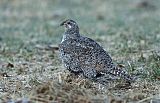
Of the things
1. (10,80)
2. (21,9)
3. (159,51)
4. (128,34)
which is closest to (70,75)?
(10,80)

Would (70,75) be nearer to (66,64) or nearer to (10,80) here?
(66,64)

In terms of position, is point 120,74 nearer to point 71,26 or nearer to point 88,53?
point 88,53

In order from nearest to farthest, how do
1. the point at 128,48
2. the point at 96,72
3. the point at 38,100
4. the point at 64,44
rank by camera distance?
the point at 38,100 < the point at 96,72 < the point at 64,44 < the point at 128,48

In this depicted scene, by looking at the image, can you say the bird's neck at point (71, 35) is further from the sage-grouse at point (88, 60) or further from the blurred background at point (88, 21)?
the blurred background at point (88, 21)

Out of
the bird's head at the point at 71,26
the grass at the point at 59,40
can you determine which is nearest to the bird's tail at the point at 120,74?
the grass at the point at 59,40

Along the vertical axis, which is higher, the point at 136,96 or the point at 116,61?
the point at 116,61

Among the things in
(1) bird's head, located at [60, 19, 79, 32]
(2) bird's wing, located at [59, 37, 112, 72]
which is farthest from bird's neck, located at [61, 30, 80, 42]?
(2) bird's wing, located at [59, 37, 112, 72]

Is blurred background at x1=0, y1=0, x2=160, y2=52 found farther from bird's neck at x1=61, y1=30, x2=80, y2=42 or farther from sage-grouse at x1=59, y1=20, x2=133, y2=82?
sage-grouse at x1=59, y1=20, x2=133, y2=82
